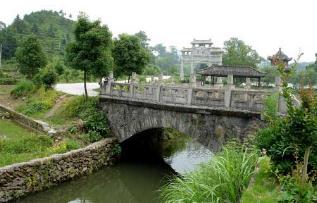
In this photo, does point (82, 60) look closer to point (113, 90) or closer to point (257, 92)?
point (113, 90)

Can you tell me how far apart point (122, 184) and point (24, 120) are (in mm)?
8400

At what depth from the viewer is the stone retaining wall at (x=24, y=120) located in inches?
767

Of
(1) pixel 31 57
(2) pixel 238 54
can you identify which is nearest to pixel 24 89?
(1) pixel 31 57

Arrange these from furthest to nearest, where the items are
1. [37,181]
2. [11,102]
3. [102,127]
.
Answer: [11,102] < [102,127] < [37,181]

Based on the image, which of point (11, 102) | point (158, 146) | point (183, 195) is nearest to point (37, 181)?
point (183, 195)

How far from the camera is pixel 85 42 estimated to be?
68.6ft

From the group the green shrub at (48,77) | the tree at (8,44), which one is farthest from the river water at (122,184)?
the tree at (8,44)

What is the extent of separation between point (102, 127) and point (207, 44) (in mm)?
25619

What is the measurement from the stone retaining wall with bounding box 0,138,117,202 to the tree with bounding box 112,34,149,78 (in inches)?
365

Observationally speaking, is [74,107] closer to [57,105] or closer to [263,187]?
[57,105]

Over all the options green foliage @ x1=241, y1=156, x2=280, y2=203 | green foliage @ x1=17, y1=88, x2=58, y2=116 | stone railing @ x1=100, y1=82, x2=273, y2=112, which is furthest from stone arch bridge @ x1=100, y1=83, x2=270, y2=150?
green foliage @ x1=17, y1=88, x2=58, y2=116

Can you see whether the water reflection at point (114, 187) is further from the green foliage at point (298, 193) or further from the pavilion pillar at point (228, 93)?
the green foliage at point (298, 193)

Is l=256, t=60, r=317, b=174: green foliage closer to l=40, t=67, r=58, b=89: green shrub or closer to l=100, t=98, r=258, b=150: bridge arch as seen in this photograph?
l=100, t=98, r=258, b=150: bridge arch

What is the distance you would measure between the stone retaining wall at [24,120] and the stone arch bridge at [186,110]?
3277 mm
